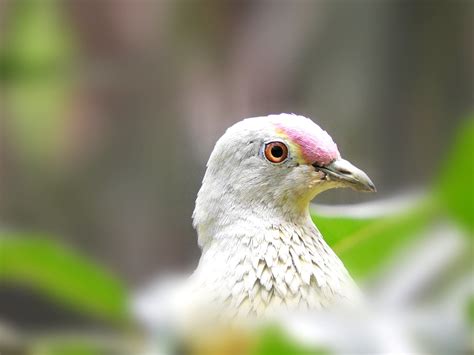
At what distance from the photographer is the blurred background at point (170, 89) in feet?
3.23

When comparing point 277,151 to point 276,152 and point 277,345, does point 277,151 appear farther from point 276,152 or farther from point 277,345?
point 277,345

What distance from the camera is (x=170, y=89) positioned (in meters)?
1.41

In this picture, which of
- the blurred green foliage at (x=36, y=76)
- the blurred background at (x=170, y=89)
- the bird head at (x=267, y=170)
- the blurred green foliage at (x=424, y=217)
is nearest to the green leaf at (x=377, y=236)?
the blurred green foliage at (x=424, y=217)

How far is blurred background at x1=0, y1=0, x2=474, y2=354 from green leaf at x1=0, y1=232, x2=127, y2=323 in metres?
0.57

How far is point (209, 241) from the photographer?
0.37 metres

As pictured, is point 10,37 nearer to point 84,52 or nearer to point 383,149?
point 84,52

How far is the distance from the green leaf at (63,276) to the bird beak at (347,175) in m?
0.15

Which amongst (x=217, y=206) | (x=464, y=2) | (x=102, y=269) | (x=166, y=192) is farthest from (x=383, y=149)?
(x=102, y=269)

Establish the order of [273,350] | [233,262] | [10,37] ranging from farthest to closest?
1. [10,37]
2. [233,262]
3. [273,350]

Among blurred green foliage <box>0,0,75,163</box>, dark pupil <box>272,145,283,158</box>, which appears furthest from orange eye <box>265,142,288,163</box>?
blurred green foliage <box>0,0,75,163</box>

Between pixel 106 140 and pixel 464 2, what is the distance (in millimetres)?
552

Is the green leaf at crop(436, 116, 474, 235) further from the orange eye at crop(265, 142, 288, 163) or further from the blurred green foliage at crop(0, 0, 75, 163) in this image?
the blurred green foliage at crop(0, 0, 75, 163)

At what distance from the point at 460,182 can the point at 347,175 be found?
16 cm

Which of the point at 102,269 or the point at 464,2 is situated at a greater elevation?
the point at 464,2
